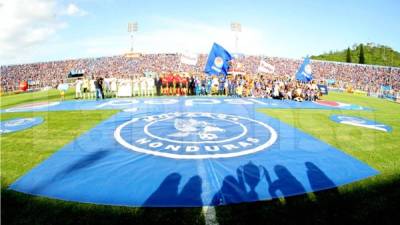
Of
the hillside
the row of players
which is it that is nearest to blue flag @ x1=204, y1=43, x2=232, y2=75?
the row of players

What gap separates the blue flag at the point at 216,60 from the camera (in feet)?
68.1

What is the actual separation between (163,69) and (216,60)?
3632cm

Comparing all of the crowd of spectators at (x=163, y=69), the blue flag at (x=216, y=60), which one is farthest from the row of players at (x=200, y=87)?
the crowd of spectators at (x=163, y=69)

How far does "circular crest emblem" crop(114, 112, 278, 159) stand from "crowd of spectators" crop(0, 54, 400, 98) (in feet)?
129

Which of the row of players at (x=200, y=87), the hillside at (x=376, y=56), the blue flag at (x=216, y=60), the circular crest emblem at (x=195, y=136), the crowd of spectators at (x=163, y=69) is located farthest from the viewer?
the hillside at (x=376, y=56)

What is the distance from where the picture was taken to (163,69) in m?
56.0

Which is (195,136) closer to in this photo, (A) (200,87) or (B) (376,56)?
(A) (200,87)

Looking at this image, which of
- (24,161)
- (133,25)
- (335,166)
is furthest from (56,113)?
(133,25)

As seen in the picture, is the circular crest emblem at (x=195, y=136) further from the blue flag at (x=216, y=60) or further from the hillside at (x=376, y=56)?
the hillside at (x=376, y=56)

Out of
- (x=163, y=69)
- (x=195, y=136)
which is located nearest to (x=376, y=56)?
(x=163, y=69)

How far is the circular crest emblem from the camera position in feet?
27.0

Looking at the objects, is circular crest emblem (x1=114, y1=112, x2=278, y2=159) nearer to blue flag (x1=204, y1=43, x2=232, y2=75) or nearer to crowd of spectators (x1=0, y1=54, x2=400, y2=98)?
blue flag (x1=204, y1=43, x2=232, y2=75)

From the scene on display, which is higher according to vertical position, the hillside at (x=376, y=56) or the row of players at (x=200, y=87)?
the hillside at (x=376, y=56)

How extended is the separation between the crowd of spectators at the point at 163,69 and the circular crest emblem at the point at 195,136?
39397 mm
